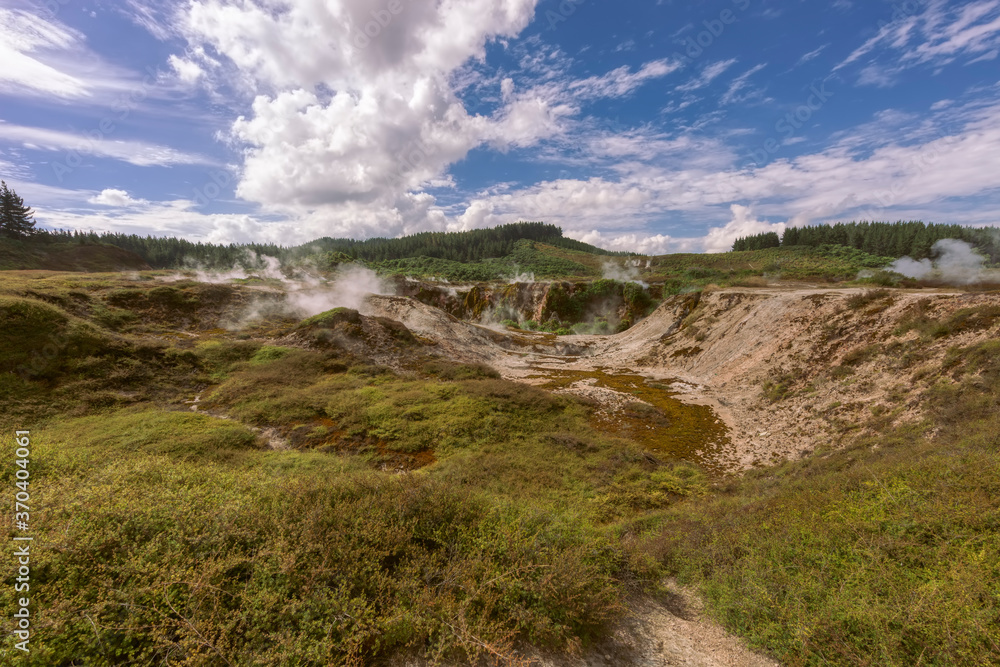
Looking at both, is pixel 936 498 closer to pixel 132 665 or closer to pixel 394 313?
pixel 132 665

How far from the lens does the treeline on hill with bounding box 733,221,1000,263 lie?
6700 centimetres

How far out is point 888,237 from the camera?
78312mm

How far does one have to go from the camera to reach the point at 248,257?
93.3m

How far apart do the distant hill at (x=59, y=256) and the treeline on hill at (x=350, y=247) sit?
517 cm

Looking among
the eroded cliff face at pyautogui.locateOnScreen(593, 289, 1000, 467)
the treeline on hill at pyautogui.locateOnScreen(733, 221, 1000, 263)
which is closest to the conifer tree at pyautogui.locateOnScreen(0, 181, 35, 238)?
the eroded cliff face at pyautogui.locateOnScreen(593, 289, 1000, 467)

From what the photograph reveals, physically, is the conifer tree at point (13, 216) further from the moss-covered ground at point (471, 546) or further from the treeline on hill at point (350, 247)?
the moss-covered ground at point (471, 546)

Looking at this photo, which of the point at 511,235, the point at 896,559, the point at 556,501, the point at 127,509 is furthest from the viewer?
the point at 511,235

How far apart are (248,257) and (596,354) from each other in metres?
95.8

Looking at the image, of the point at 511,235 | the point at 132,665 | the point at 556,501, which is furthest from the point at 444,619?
the point at 511,235

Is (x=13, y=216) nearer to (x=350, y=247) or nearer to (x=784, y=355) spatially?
(x=350, y=247)

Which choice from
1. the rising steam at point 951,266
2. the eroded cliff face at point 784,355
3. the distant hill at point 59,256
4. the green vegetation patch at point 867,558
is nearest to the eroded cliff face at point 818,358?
the eroded cliff face at point 784,355

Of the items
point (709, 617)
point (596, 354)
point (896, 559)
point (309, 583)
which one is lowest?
point (596, 354)

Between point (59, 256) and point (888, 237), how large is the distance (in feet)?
535

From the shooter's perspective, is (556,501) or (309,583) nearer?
(309,583)
